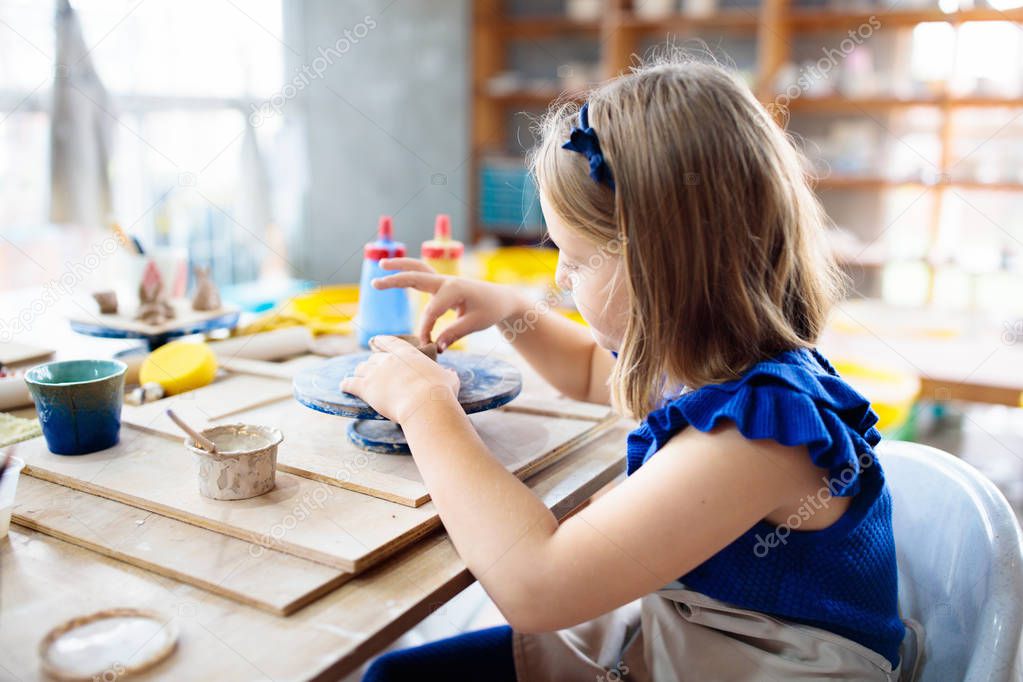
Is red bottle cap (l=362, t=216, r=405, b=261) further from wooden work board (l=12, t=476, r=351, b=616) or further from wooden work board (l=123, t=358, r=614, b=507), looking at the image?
wooden work board (l=12, t=476, r=351, b=616)

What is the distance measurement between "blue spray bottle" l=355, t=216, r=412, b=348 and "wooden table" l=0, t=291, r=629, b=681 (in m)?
0.64

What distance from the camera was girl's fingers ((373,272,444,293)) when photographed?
3.61 feet

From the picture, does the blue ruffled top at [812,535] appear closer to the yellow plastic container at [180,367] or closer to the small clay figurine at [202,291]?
the yellow plastic container at [180,367]

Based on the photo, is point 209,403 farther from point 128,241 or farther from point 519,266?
point 519,266

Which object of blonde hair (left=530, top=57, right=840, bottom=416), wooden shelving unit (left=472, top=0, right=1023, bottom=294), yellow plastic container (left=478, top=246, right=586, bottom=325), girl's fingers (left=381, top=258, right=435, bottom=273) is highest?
wooden shelving unit (left=472, top=0, right=1023, bottom=294)

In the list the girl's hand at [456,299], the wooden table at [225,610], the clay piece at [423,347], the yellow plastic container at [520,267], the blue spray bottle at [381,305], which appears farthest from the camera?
the yellow plastic container at [520,267]

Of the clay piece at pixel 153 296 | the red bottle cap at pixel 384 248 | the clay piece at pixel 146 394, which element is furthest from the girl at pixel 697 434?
the clay piece at pixel 153 296

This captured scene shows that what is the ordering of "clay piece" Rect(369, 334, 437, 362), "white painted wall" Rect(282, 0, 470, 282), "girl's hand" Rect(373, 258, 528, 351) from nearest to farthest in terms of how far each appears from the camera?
"clay piece" Rect(369, 334, 437, 362)
"girl's hand" Rect(373, 258, 528, 351)
"white painted wall" Rect(282, 0, 470, 282)

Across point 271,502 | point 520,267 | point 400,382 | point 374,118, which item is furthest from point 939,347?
point 374,118

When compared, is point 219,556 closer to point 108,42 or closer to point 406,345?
point 406,345

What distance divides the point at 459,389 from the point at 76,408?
43cm

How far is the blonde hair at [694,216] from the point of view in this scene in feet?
2.55

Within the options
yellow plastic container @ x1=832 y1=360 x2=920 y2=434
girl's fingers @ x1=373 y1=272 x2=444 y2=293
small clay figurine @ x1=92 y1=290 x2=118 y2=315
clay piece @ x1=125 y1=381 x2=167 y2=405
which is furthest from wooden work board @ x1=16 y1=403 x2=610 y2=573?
yellow plastic container @ x1=832 y1=360 x2=920 y2=434

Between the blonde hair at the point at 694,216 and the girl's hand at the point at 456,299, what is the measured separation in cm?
33
